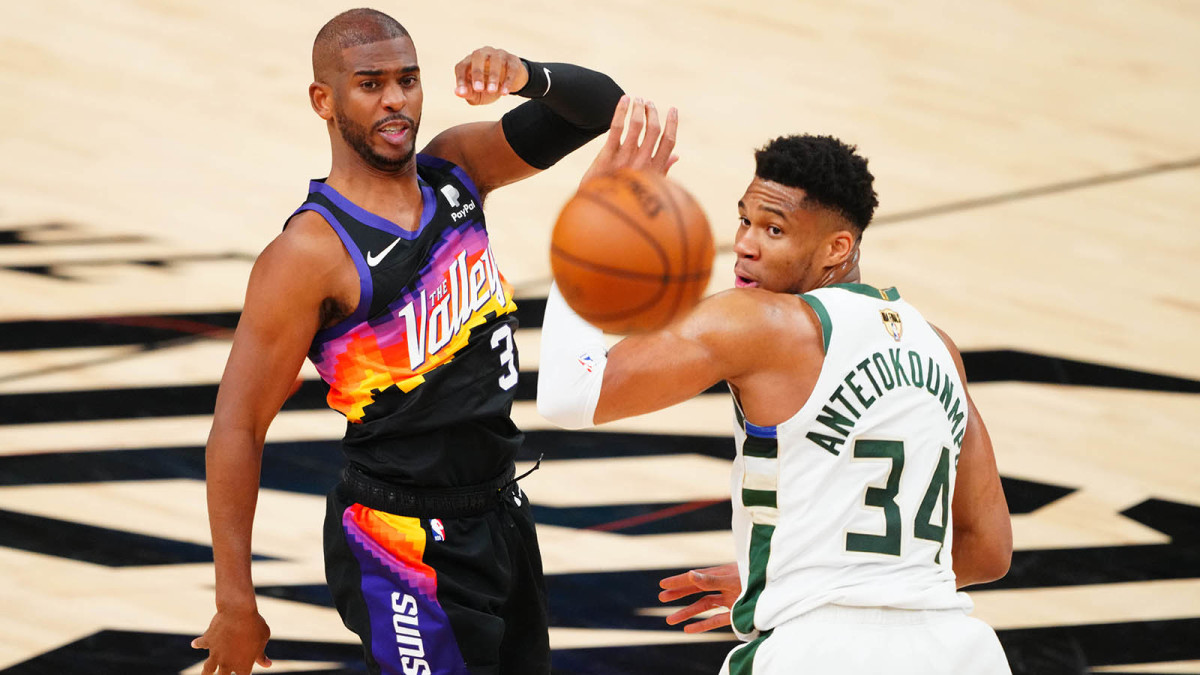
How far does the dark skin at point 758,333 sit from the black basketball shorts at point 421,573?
55cm

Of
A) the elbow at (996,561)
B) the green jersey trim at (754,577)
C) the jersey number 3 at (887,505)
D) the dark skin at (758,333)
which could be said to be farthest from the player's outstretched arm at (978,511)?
the green jersey trim at (754,577)

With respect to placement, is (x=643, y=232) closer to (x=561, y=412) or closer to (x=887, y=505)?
(x=561, y=412)

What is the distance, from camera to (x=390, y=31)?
3105 millimetres

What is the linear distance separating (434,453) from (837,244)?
102cm

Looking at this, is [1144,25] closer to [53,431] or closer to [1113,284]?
[1113,284]

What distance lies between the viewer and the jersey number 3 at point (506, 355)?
3.23m

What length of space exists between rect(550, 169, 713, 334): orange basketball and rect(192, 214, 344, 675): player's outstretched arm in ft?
1.93

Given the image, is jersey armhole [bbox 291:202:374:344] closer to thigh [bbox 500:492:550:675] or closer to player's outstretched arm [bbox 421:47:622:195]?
player's outstretched arm [bbox 421:47:622:195]

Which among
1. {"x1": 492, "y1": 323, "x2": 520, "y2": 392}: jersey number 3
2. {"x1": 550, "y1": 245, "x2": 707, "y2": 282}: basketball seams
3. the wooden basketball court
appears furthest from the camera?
the wooden basketball court

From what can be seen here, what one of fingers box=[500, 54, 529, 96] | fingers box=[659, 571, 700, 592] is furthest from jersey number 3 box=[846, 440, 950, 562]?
fingers box=[500, 54, 529, 96]

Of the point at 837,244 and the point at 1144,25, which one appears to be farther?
the point at 1144,25

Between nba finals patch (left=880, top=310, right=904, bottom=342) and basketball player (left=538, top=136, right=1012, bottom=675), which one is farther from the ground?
nba finals patch (left=880, top=310, right=904, bottom=342)

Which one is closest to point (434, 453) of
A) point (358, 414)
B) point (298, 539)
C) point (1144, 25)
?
point (358, 414)

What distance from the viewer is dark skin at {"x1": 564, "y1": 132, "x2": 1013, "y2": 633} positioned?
270 cm
